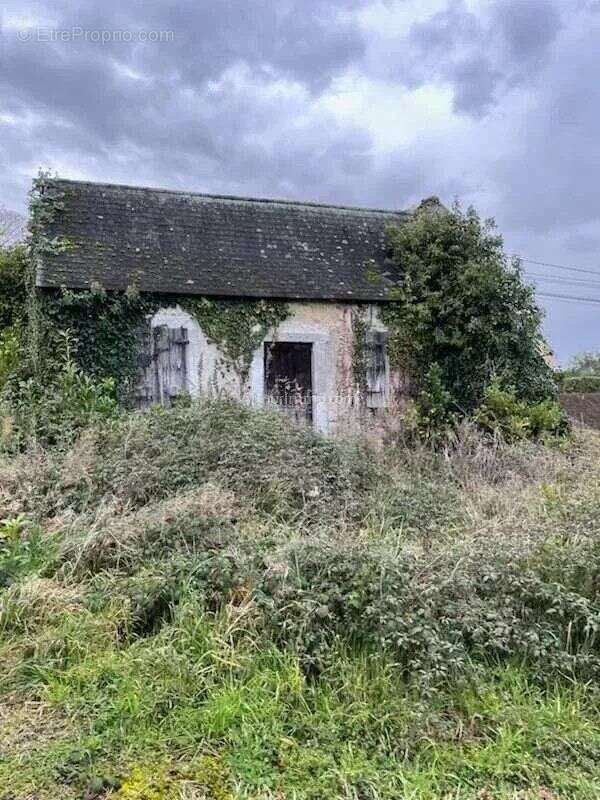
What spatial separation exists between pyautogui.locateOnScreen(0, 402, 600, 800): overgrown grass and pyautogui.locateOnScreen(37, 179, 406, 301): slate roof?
5.32 metres

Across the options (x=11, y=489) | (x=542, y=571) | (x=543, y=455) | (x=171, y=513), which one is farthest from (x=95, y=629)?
(x=543, y=455)

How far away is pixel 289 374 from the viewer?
36.7 ft

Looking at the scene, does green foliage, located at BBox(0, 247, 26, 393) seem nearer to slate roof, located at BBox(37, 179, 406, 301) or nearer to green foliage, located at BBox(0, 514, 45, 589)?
slate roof, located at BBox(37, 179, 406, 301)

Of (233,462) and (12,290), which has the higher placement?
(12,290)

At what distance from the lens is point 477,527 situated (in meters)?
5.12

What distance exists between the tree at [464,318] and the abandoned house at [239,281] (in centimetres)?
58

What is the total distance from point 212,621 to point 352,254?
9.54 metres

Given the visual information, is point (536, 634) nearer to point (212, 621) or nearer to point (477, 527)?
point (477, 527)

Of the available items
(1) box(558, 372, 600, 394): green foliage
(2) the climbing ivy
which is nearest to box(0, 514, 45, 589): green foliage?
(2) the climbing ivy

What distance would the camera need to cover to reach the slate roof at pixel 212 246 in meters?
10.1

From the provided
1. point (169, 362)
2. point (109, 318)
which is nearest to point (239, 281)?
point (169, 362)

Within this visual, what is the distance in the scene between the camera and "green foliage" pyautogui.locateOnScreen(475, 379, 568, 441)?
10.3m

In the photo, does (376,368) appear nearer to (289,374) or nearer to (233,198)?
(289,374)

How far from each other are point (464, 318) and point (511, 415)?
209cm
